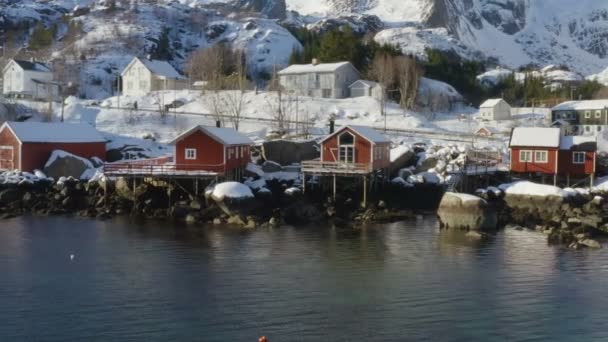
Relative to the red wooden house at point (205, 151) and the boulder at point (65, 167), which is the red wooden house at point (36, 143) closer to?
the boulder at point (65, 167)

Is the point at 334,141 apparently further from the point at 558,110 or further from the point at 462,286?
the point at 558,110

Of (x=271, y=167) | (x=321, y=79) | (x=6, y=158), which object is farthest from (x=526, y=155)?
(x=6, y=158)

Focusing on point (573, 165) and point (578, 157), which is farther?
point (573, 165)

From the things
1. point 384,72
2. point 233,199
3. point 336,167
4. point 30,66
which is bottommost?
point 233,199

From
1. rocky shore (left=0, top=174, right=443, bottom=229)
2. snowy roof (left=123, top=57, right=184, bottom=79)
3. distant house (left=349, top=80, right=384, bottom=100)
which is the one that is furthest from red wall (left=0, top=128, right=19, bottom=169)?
distant house (left=349, top=80, right=384, bottom=100)

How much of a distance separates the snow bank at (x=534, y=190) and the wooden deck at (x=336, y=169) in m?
8.68

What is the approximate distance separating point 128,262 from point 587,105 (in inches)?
2525

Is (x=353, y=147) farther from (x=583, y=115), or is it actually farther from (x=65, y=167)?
(x=583, y=115)

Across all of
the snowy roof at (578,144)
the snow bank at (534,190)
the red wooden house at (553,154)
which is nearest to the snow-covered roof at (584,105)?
the snowy roof at (578,144)

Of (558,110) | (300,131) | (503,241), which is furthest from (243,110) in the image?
(503,241)

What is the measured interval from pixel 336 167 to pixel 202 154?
8.55 m

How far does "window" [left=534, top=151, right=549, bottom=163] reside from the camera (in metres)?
47.1

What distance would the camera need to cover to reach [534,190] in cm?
4166

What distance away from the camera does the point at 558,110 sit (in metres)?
79.6
